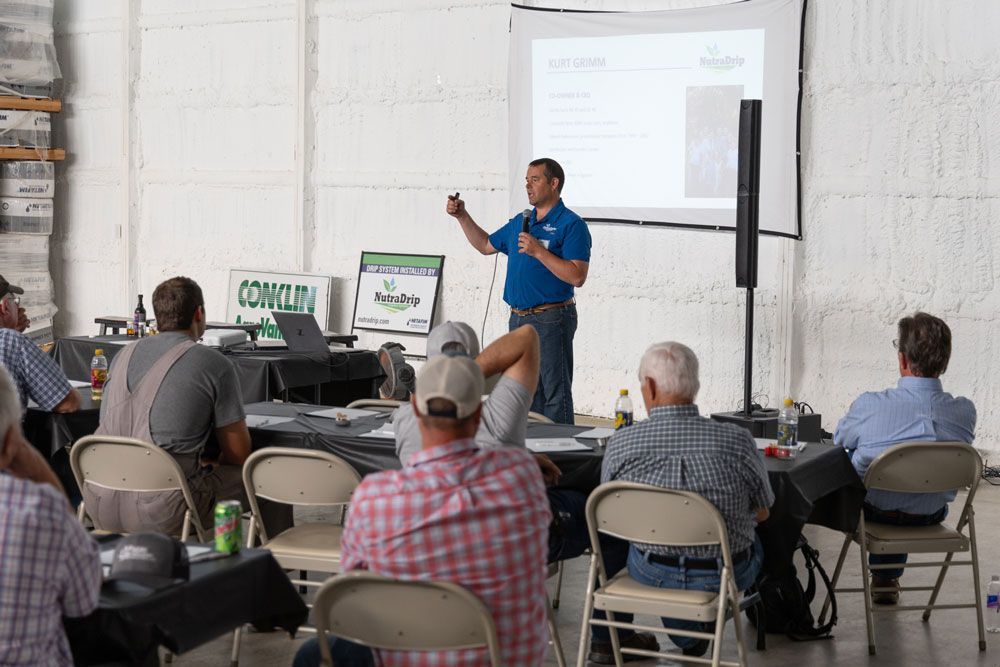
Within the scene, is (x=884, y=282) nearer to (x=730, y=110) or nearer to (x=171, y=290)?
(x=730, y=110)

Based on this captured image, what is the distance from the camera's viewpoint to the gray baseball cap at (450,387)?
8.81 ft

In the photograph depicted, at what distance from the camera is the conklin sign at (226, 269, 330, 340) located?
1001 centimetres

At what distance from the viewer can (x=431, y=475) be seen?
8.68 feet

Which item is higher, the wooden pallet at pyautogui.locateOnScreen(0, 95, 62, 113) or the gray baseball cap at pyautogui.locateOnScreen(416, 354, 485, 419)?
the wooden pallet at pyautogui.locateOnScreen(0, 95, 62, 113)

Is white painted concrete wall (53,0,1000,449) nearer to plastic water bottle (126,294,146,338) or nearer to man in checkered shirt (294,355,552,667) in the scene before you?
plastic water bottle (126,294,146,338)

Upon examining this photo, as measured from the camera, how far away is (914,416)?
4484 millimetres

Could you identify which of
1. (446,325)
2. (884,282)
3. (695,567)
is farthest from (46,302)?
(695,567)

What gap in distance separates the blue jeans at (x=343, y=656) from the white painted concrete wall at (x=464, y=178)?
18.2ft

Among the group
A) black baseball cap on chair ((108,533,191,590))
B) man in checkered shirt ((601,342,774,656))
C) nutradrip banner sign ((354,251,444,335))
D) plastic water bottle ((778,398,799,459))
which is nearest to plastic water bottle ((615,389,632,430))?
plastic water bottle ((778,398,799,459))

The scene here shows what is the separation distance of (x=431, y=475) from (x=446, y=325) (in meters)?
1.50

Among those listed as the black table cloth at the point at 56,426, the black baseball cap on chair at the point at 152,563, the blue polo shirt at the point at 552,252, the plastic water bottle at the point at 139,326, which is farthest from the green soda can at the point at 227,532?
the plastic water bottle at the point at 139,326

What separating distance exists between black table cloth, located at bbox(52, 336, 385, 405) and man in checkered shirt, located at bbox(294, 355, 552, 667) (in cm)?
388

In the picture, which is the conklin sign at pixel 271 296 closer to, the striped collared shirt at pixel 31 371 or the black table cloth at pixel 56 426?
the black table cloth at pixel 56 426

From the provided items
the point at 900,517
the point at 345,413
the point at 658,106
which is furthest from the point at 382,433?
the point at 658,106
